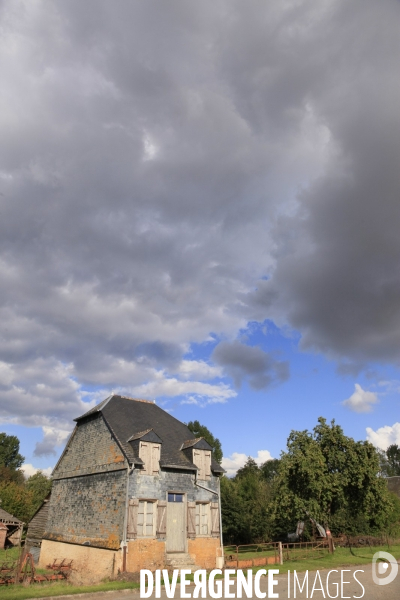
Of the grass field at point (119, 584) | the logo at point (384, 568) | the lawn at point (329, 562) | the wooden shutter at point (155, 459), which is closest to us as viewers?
the grass field at point (119, 584)

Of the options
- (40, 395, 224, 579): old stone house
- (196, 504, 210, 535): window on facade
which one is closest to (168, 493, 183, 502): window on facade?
(40, 395, 224, 579): old stone house

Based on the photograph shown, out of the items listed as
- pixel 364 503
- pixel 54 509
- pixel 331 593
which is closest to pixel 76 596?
pixel 331 593

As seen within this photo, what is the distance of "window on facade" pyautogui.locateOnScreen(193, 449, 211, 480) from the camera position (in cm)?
2484

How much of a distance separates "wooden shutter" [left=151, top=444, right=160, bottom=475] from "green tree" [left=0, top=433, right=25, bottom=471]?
251ft

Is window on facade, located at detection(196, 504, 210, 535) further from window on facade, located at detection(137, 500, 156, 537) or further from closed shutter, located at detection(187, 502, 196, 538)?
window on facade, located at detection(137, 500, 156, 537)

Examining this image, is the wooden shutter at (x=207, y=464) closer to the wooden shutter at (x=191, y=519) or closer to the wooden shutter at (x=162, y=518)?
the wooden shutter at (x=191, y=519)

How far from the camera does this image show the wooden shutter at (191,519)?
75.8ft

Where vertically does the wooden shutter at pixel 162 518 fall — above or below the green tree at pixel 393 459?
below

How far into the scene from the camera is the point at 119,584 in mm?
17812

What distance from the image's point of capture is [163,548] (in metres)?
21.8

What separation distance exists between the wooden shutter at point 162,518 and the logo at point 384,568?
10022 millimetres

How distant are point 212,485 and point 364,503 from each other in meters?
10.9

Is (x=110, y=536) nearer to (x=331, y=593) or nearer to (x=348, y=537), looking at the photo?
(x=331, y=593)

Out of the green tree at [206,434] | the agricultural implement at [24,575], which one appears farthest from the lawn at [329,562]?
the green tree at [206,434]
